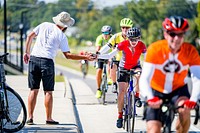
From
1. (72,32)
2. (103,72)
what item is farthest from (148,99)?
(72,32)

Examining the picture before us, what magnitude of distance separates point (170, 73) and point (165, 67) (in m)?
0.10

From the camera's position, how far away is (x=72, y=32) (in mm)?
139625

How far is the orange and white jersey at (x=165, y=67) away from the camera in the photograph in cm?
704

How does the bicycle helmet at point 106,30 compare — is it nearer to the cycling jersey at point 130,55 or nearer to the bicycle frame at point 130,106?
the cycling jersey at point 130,55

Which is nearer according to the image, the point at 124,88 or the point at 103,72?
the point at 124,88

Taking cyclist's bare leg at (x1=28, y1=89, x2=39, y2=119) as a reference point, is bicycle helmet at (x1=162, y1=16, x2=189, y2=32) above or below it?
above

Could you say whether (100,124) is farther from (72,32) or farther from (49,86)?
(72,32)

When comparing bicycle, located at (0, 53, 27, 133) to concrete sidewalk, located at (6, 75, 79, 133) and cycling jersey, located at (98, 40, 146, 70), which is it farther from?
cycling jersey, located at (98, 40, 146, 70)

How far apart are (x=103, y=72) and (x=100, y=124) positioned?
3794 mm

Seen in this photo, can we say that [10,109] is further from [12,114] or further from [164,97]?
[164,97]

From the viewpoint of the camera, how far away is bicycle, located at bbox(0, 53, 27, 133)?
9430 millimetres

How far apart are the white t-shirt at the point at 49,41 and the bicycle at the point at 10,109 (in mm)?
956

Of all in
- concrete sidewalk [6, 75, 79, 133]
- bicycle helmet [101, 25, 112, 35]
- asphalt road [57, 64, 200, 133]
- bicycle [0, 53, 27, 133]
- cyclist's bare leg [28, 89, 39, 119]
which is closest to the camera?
bicycle [0, 53, 27, 133]

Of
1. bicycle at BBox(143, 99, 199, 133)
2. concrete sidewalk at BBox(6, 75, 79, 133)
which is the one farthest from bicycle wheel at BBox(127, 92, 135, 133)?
bicycle at BBox(143, 99, 199, 133)
